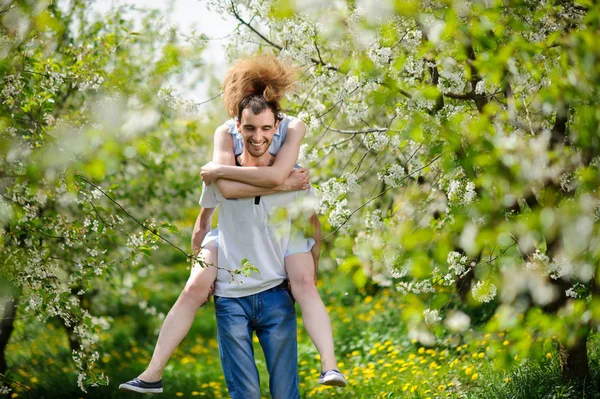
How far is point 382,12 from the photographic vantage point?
3412mm

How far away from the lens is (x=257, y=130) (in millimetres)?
3158

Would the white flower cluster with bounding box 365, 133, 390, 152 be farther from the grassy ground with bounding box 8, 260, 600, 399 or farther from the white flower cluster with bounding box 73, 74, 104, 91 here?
the white flower cluster with bounding box 73, 74, 104, 91

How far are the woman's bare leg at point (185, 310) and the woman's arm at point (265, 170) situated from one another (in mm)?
370

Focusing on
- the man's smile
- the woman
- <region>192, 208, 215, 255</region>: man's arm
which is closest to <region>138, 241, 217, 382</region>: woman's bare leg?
the woman

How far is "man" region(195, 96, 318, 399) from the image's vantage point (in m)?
3.23

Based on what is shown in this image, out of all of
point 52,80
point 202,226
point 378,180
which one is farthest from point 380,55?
point 52,80

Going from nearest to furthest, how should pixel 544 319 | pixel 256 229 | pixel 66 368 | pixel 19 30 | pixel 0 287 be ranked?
pixel 544 319 → pixel 0 287 → pixel 19 30 → pixel 256 229 → pixel 66 368

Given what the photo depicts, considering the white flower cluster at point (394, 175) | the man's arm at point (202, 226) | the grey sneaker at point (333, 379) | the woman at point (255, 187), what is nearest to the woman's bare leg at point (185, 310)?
the woman at point (255, 187)

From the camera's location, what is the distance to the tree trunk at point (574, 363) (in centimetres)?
368

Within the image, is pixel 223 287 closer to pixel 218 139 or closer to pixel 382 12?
pixel 218 139

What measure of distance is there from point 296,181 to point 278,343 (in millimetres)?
733

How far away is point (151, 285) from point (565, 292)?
7.19 meters

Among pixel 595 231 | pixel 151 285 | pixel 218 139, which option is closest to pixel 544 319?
pixel 595 231

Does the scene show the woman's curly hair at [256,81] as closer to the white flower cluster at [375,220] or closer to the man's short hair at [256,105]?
the man's short hair at [256,105]
